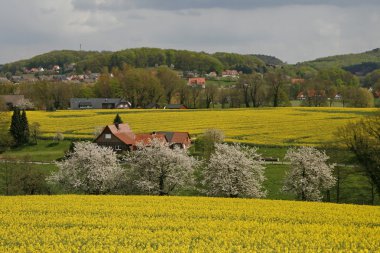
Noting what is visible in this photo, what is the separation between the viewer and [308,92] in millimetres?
138000

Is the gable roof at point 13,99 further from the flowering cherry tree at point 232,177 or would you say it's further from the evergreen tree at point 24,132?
the flowering cherry tree at point 232,177

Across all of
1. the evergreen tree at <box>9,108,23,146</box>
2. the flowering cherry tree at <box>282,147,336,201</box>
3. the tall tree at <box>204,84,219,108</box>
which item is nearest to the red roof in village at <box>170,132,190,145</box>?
the evergreen tree at <box>9,108,23,146</box>

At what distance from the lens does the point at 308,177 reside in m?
42.4

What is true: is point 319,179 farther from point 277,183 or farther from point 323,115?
point 323,115

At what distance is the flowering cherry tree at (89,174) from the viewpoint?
44.2 meters

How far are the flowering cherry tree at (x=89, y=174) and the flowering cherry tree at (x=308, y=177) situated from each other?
1495 centimetres

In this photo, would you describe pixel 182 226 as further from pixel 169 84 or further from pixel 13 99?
pixel 13 99

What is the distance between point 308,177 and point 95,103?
103342 mm

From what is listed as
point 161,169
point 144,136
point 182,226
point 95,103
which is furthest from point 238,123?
point 182,226

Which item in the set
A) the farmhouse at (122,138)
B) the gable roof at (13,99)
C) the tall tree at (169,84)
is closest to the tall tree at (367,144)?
the farmhouse at (122,138)

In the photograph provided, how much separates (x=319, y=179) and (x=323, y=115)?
Answer: 53.1m

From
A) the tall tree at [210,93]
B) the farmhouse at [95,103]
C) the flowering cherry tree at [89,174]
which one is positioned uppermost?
the tall tree at [210,93]

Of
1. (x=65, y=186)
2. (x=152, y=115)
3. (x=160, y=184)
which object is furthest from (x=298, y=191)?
(x=152, y=115)

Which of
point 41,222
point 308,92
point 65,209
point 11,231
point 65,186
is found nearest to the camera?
point 11,231
